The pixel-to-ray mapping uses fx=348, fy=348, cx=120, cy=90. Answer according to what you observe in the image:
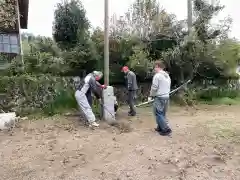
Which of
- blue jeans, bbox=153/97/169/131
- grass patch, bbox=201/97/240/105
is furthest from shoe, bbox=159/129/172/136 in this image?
grass patch, bbox=201/97/240/105

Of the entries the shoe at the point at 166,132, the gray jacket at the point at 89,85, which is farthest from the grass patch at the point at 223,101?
the gray jacket at the point at 89,85

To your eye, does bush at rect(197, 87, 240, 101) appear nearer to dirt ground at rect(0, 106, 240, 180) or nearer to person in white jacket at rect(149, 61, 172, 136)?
dirt ground at rect(0, 106, 240, 180)

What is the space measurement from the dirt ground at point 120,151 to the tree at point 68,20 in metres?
7.57

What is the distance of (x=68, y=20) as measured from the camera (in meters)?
16.8

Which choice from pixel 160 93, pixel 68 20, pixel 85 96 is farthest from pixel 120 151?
pixel 68 20

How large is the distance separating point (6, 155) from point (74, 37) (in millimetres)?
9819

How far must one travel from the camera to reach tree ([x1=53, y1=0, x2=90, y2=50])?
16.6m

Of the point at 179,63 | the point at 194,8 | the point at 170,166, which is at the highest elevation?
the point at 194,8

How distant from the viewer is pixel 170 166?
259 inches

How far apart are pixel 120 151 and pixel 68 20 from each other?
1096 centimetres

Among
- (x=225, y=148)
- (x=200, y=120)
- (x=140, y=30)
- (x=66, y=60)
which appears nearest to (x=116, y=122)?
(x=200, y=120)

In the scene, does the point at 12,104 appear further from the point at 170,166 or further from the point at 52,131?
the point at 170,166

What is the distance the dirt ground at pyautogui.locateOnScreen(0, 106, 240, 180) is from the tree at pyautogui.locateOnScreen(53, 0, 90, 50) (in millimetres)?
7567

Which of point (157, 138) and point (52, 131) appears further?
point (52, 131)
